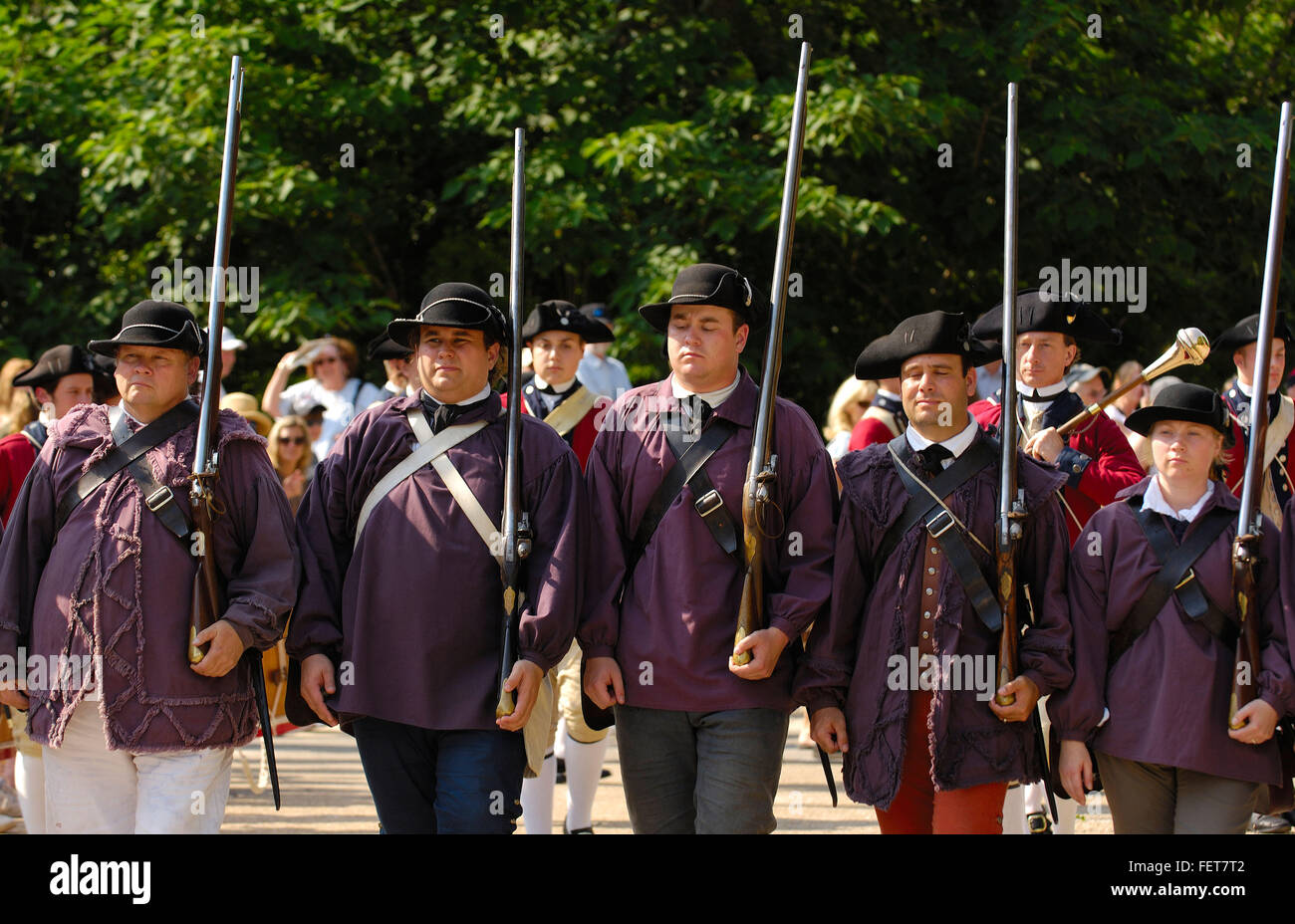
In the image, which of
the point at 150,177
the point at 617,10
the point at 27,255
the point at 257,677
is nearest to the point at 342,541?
the point at 257,677

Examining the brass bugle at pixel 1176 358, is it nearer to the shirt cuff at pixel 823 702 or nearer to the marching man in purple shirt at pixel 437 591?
the shirt cuff at pixel 823 702

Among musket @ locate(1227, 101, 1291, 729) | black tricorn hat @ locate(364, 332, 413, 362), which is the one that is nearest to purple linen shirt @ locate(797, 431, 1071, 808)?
musket @ locate(1227, 101, 1291, 729)

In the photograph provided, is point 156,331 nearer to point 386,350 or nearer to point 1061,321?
point 386,350

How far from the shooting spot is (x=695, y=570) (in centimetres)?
500

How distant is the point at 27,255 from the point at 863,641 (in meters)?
11.5

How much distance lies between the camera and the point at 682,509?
5.03 meters

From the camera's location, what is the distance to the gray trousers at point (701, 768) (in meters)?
4.92

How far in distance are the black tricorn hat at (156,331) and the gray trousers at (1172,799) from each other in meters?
3.22

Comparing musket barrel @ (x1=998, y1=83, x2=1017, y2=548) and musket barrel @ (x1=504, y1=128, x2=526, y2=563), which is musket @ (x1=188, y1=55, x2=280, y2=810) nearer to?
musket barrel @ (x1=504, y1=128, x2=526, y2=563)

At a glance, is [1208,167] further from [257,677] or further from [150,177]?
[257,677]

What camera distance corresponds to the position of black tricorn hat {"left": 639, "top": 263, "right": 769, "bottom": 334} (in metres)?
5.10

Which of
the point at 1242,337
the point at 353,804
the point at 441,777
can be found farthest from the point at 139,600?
the point at 1242,337

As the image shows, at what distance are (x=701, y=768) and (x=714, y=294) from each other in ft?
4.86
